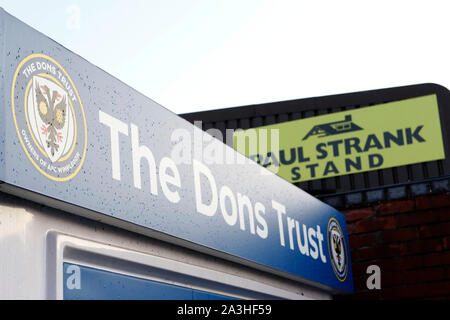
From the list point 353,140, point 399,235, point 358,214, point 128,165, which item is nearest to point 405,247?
point 399,235

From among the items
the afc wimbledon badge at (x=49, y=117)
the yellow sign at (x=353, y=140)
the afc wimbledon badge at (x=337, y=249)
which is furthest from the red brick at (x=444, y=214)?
the afc wimbledon badge at (x=49, y=117)

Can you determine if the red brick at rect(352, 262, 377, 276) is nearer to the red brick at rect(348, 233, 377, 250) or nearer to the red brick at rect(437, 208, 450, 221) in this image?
the red brick at rect(348, 233, 377, 250)

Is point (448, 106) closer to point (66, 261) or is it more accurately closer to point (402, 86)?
point (402, 86)

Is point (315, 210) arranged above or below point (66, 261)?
above

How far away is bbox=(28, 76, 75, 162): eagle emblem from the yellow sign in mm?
4837

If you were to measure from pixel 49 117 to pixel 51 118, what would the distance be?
0.01 m

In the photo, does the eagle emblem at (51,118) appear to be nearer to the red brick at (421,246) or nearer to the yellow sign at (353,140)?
the red brick at (421,246)

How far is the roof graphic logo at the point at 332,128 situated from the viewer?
23.5 ft

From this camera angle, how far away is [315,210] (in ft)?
15.3

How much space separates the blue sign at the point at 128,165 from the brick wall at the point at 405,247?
108 centimetres
